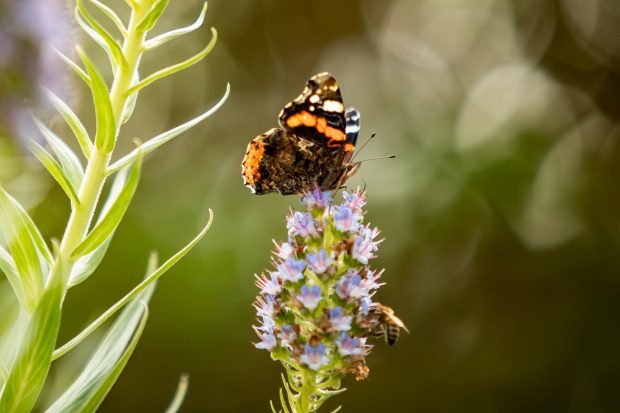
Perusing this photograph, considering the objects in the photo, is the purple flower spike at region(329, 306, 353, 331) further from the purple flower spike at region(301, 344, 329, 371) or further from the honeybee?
the honeybee

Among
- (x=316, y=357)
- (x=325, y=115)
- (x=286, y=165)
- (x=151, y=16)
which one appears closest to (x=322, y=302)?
(x=316, y=357)

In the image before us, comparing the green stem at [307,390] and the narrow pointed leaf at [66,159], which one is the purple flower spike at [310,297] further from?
the narrow pointed leaf at [66,159]

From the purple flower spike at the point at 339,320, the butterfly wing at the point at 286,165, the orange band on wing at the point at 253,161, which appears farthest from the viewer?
the orange band on wing at the point at 253,161

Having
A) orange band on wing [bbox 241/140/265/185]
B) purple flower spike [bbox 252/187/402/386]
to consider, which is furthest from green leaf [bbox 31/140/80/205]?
orange band on wing [bbox 241/140/265/185]

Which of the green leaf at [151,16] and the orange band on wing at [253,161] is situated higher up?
the green leaf at [151,16]

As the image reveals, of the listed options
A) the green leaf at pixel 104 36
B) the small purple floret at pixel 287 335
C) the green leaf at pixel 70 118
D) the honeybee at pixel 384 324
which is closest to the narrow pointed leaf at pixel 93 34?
the green leaf at pixel 104 36

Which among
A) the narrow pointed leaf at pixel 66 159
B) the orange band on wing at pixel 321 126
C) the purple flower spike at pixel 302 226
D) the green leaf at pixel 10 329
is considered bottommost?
the orange band on wing at pixel 321 126

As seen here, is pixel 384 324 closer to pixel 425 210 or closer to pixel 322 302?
pixel 322 302
